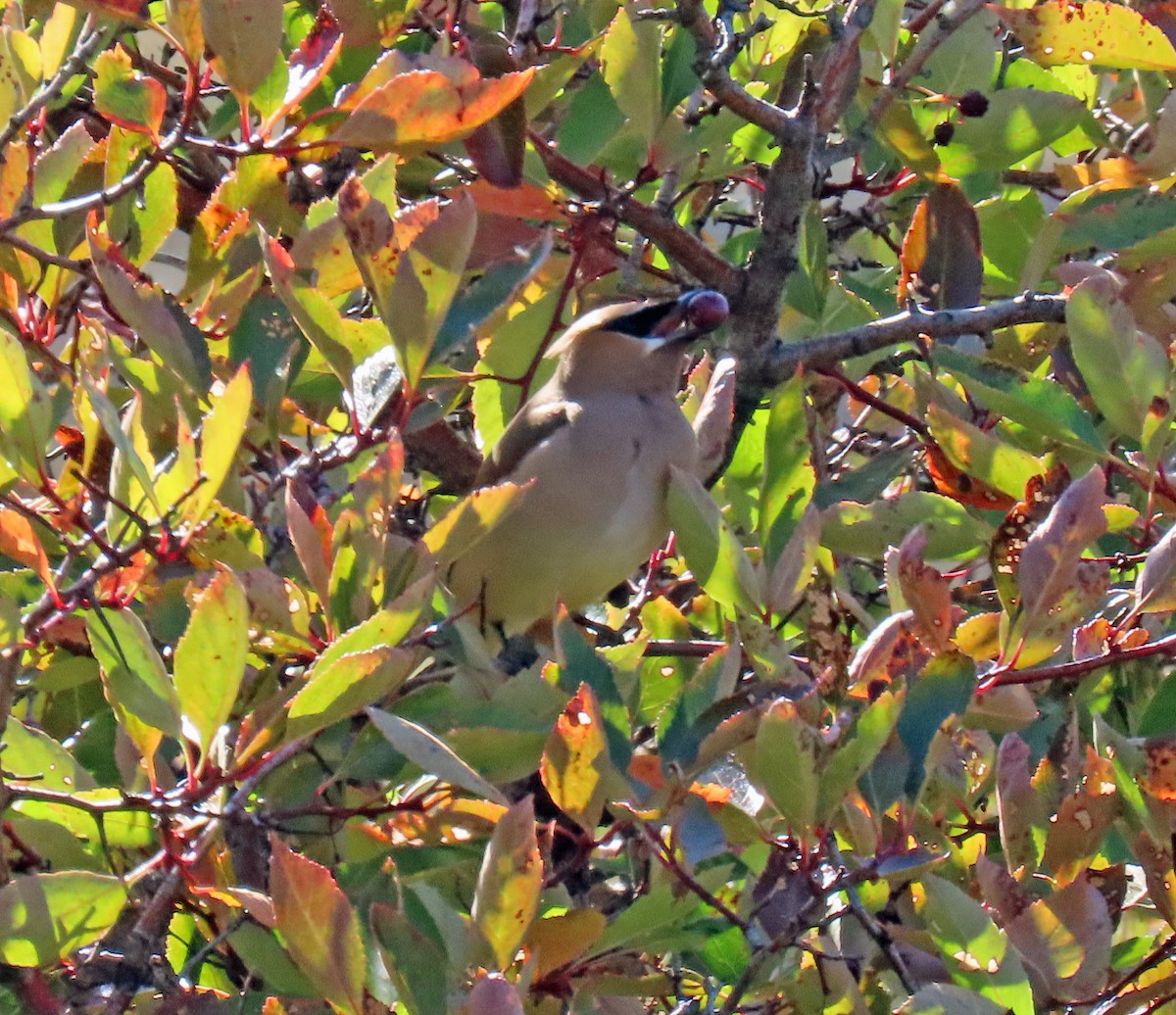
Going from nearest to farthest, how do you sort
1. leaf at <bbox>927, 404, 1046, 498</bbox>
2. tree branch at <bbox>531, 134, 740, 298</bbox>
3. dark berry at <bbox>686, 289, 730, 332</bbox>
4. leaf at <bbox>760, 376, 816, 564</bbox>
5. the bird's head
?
leaf at <bbox>760, 376, 816, 564</bbox> → leaf at <bbox>927, 404, 1046, 498</bbox> → tree branch at <bbox>531, 134, 740, 298</bbox> → dark berry at <bbox>686, 289, 730, 332</bbox> → the bird's head

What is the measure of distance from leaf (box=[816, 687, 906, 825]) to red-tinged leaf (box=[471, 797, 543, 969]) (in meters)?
0.28

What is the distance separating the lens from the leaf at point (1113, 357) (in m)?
1.75

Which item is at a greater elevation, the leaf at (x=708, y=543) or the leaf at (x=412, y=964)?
the leaf at (x=708, y=543)

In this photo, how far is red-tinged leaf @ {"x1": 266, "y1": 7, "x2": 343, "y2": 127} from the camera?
5.34 ft

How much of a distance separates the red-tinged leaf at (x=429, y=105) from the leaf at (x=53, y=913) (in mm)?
764

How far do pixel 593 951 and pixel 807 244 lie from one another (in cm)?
122

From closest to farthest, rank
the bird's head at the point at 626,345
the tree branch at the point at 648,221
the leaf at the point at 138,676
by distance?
1. the leaf at the point at 138,676
2. the tree branch at the point at 648,221
3. the bird's head at the point at 626,345

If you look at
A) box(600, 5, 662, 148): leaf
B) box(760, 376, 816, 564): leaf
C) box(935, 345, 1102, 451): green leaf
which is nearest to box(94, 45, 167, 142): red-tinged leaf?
box(600, 5, 662, 148): leaf

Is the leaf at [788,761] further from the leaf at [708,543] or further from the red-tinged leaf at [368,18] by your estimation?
the red-tinged leaf at [368,18]

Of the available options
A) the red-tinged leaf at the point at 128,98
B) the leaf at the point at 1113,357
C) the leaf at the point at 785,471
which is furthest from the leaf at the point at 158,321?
the leaf at the point at 1113,357

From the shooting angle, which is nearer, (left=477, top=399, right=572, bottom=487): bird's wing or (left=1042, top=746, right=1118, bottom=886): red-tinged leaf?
(left=1042, top=746, right=1118, bottom=886): red-tinged leaf

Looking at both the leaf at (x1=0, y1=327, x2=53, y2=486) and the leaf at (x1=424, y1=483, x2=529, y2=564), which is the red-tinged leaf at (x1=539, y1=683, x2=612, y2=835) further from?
the leaf at (x1=0, y1=327, x2=53, y2=486)

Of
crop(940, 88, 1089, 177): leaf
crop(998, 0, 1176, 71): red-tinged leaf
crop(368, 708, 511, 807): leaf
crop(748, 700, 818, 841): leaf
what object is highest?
crop(998, 0, 1176, 71): red-tinged leaf

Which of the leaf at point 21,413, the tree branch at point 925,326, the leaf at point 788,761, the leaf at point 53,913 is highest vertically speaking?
the tree branch at point 925,326
